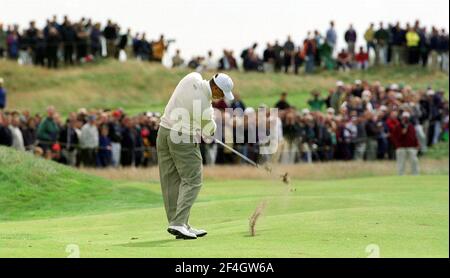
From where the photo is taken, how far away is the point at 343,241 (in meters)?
16.0

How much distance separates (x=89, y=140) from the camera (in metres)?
36.1

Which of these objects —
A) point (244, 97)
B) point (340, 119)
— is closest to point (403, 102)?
point (340, 119)

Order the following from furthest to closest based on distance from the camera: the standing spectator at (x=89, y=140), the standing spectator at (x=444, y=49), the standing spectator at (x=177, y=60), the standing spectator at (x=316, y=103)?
the standing spectator at (x=177, y=60) → the standing spectator at (x=444, y=49) → the standing spectator at (x=316, y=103) → the standing spectator at (x=89, y=140)

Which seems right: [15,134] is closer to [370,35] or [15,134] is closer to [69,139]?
[69,139]

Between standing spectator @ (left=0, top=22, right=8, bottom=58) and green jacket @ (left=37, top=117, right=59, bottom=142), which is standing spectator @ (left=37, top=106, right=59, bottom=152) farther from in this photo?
standing spectator @ (left=0, top=22, right=8, bottom=58)

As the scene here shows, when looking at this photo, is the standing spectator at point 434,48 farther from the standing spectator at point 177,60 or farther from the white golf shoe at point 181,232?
the white golf shoe at point 181,232

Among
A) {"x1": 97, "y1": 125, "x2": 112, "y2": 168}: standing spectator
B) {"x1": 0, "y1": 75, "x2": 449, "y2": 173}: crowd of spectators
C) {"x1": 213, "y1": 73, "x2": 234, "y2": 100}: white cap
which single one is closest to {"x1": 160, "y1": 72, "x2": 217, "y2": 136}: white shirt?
{"x1": 213, "y1": 73, "x2": 234, "y2": 100}: white cap

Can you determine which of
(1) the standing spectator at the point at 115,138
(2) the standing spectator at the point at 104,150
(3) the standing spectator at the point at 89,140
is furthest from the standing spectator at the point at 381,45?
(3) the standing spectator at the point at 89,140

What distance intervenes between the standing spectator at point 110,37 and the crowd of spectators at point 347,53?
335cm

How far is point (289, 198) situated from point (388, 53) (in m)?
40.0

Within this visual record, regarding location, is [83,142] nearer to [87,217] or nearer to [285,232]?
[87,217]

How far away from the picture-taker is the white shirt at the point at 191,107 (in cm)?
1669

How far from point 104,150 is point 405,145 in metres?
9.29

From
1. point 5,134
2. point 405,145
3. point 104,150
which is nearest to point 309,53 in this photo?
point 405,145
